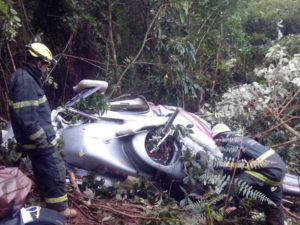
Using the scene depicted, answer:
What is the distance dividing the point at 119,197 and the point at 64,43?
10.9 feet

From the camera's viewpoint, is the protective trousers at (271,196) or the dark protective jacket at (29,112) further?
the protective trousers at (271,196)

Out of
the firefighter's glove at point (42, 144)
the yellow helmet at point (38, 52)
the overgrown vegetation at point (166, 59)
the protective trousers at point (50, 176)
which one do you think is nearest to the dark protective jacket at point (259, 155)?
the overgrown vegetation at point (166, 59)

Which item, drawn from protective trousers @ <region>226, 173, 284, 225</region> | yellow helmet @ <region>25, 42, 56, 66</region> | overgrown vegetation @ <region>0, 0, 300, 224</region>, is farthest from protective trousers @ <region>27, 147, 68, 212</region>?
protective trousers @ <region>226, 173, 284, 225</region>

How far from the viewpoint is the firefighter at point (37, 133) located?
11.3ft

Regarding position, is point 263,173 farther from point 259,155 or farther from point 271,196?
point 271,196

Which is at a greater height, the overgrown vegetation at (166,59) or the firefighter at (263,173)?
the overgrown vegetation at (166,59)

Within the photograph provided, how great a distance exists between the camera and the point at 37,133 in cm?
344

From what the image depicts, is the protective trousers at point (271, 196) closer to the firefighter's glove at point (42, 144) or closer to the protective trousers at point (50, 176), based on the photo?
the protective trousers at point (50, 176)

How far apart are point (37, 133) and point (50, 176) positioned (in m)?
0.42

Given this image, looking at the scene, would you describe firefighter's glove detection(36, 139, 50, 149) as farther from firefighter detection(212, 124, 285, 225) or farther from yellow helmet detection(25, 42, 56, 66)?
firefighter detection(212, 124, 285, 225)

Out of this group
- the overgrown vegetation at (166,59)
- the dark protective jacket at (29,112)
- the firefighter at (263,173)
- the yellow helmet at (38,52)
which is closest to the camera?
the dark protective jacket at (29,112)

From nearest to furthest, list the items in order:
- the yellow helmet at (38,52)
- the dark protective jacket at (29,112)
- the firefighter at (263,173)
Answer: the dark protective jacket at (29,112) < the yellow helmet at (38,52) < the firefighter at (263,173)

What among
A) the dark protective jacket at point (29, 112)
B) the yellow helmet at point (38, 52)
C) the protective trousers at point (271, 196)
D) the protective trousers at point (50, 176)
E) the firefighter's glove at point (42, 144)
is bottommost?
the protective trousers at point (271, 196)

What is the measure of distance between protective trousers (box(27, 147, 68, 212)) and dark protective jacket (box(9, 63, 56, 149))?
0.31 ft
